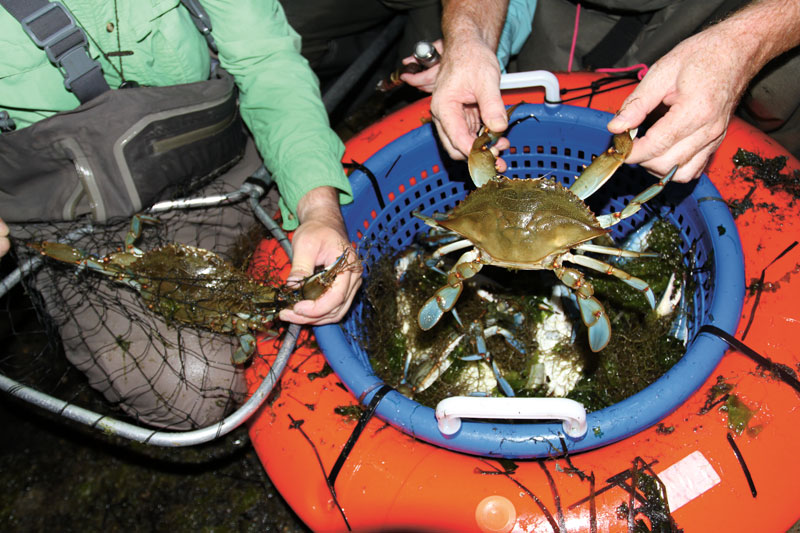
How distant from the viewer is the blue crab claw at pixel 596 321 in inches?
64.3

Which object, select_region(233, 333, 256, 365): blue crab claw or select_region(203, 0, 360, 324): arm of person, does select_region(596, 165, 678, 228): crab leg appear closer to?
select_region(203, 0, 360, 324): arm of person

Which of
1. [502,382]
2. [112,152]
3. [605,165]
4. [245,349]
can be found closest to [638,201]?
[605,165]

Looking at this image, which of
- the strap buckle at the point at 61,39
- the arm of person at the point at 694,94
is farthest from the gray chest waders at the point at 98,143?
the arm of person at the point at 694,94

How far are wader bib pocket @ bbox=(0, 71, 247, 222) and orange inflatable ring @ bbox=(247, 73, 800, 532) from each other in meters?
0.96

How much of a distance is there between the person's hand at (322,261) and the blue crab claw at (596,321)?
0.71 metres

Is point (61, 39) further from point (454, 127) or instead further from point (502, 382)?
point (502, 382)

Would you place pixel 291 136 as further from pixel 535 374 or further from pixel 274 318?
pixel 535 374

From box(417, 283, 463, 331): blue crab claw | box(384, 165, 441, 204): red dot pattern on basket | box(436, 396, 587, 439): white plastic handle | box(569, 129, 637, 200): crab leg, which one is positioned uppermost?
box(569, 129, 637, 200): crab leg

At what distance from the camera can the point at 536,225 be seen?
5.56 ft

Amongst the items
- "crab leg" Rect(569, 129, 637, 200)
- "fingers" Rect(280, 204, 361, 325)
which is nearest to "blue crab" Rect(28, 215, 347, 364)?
"fingers" Rect(280, 204, 361, 325)

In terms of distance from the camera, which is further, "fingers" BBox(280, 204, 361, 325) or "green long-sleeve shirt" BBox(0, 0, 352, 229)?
"green long-sleeve shirt" BBox(0, 0, 352, 229)

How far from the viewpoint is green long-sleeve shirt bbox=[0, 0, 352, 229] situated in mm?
1871

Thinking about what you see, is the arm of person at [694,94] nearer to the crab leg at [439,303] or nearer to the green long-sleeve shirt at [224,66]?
the crab leg at [439,303]

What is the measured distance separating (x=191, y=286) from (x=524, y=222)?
118cm
